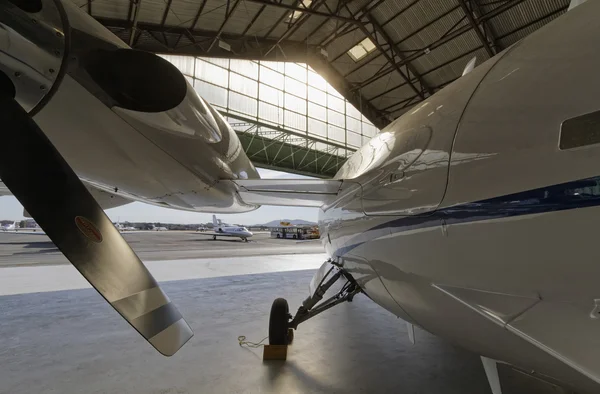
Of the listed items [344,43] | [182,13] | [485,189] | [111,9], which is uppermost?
[344,43]

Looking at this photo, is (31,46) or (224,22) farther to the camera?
(224,22)

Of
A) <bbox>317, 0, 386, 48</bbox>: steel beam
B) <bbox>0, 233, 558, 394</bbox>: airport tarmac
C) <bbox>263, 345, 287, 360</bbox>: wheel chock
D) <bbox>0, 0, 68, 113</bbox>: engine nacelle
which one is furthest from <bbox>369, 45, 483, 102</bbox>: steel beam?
<bbox>0, 0, 68, 113</bbox>: engine nacelle

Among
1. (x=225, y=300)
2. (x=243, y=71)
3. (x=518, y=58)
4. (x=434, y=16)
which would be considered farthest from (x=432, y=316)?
(x=243, y=71)

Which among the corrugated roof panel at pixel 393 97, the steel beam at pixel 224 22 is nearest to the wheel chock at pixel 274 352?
the steel beam at pixel 224 22

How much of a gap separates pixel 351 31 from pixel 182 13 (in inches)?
246

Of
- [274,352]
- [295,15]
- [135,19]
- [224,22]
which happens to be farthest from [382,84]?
[274,352]

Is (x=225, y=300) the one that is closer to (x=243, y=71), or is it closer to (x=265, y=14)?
(x=265, y=14)

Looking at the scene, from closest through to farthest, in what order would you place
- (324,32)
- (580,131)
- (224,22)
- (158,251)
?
(580,131) → (224,22) → (324,32) → (158,251)

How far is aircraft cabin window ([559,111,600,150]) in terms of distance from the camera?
39.9 inches

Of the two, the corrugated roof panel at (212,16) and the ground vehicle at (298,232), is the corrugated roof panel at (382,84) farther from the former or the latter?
the ground vehicle at (298,232)

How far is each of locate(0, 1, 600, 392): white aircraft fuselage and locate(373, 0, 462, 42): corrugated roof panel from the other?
33.9 feet

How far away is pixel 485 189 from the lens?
1.33 metres

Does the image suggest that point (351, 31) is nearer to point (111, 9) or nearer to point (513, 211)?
point (111, 9)

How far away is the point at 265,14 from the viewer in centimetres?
1175
